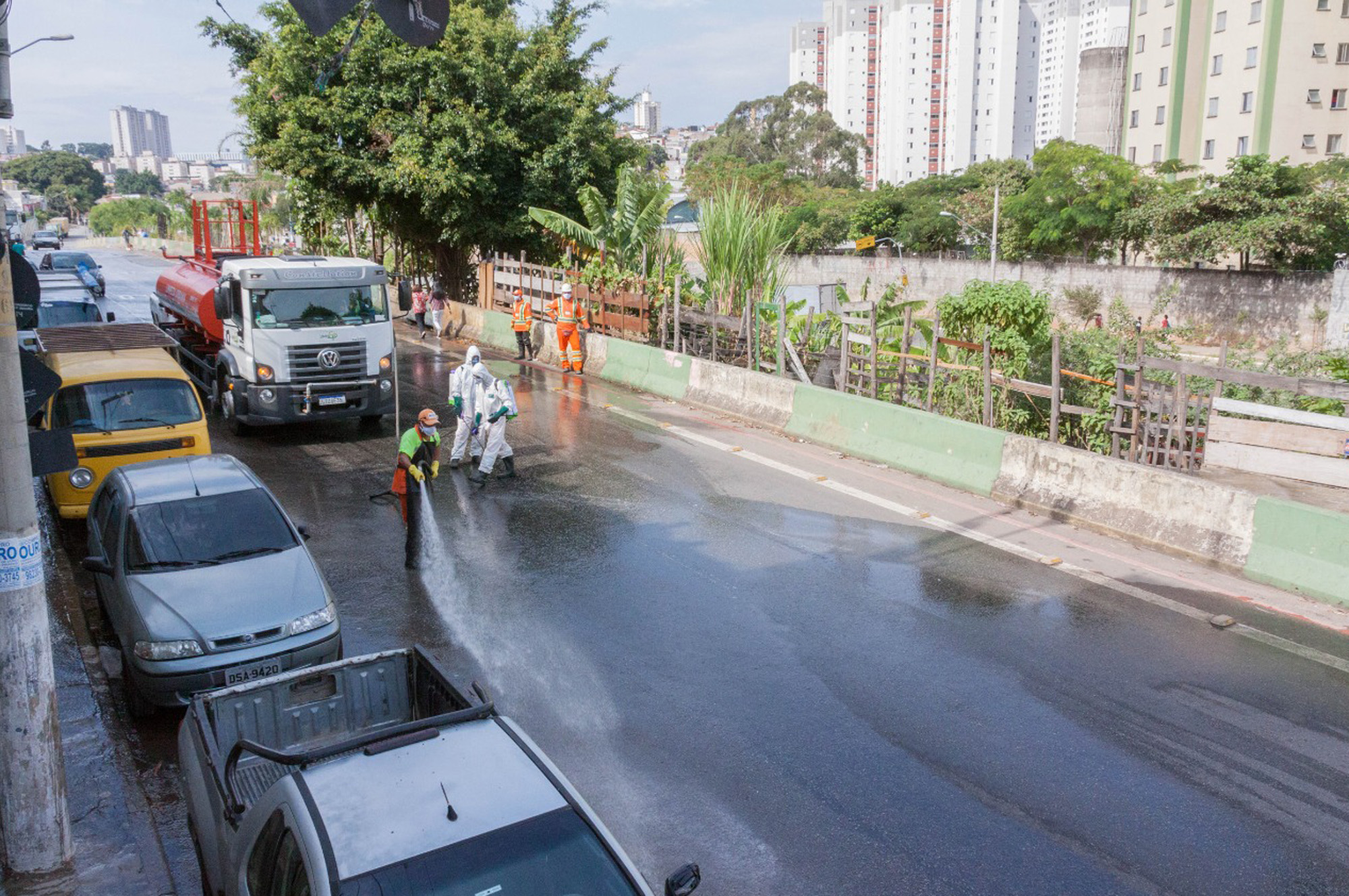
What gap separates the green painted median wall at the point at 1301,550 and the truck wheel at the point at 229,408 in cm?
1331

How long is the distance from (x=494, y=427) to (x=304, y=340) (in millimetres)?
4016

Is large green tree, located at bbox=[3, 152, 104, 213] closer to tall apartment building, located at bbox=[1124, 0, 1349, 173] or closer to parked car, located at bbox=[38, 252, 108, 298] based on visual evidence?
parked car, located at bbox=[38, 252, 108, 298]

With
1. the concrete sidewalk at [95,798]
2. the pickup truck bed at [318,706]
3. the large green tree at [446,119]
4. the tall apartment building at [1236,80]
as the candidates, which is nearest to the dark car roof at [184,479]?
the concrete sidewalk at [95,798]

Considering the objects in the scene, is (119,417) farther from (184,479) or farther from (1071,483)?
(1071,483)

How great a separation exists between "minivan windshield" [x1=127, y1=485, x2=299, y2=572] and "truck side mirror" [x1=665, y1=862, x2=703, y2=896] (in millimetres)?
5225

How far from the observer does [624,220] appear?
25594mm

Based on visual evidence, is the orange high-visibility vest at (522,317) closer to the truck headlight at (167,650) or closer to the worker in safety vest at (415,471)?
the worker in safety vest at (415,471)

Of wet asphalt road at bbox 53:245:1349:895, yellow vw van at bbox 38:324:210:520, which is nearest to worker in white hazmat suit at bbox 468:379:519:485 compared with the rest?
wet asphalt road at bbox 53:245:1349:895

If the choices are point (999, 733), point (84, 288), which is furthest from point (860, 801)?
point (84, 288)

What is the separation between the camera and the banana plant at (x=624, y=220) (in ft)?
83.6

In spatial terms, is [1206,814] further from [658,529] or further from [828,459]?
[828,459]

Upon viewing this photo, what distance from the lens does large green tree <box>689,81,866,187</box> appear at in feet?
401

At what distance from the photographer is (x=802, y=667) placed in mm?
8188

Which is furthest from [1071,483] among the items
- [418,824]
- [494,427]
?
[418,824]
